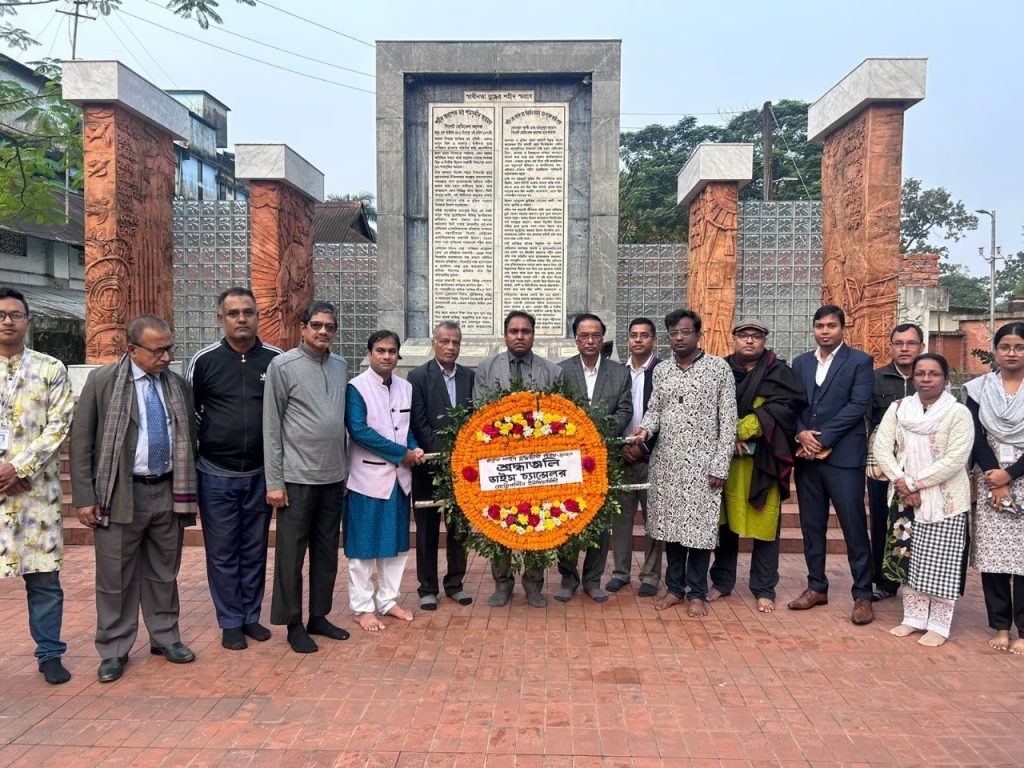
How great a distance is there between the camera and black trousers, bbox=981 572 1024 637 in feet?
12.7

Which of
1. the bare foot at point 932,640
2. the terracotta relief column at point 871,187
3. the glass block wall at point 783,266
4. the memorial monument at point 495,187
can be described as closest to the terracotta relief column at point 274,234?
the memorial monument at point 495,187

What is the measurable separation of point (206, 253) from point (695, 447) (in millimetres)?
8133

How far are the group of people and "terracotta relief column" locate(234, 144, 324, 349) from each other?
5.40 meters

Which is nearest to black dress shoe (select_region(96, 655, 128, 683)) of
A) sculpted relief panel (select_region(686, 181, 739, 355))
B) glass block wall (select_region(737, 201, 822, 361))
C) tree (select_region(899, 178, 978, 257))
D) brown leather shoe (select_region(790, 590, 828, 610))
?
brown leather shoe (select_region(790, 590, 828, 610))

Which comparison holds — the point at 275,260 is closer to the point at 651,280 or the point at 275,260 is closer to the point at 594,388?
the point at 651,280

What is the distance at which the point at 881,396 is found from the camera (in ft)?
15.4

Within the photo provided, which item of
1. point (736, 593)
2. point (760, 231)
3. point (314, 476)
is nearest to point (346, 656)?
point (314, 476)

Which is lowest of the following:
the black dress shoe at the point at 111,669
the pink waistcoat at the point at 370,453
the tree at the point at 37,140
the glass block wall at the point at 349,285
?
the black dress shoe at the point at 111,669

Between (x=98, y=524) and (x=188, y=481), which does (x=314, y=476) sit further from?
(x=98, y=524)

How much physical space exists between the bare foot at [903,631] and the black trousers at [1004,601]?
404 millimetres

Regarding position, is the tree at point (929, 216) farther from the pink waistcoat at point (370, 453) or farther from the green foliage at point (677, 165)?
the pink waistcoat at point (370, 453)

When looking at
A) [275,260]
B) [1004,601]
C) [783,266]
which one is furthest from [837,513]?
[275,260]

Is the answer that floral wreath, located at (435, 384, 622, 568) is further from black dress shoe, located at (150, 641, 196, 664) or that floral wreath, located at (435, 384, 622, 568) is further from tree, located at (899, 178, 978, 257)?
tree, located at (899, 178, 978, 257)

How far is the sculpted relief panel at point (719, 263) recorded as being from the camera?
8.67 metres
